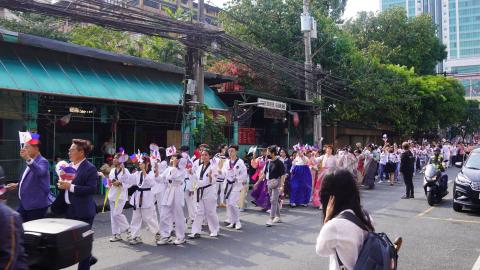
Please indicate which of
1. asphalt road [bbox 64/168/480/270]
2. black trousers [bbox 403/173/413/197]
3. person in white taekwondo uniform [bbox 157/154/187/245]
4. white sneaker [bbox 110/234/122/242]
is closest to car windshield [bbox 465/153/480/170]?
asphalt road [bbox 64/168/480/270]

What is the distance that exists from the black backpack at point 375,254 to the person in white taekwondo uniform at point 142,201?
5.88 metres

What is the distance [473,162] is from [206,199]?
7187 mm

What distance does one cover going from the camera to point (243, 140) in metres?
19.6

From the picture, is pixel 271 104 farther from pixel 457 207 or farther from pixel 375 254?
pixel 375 254

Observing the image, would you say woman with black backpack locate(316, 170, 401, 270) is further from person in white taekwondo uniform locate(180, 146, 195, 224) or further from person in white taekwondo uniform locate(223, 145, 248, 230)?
person in white taekwondo uniform locate(223, 145, 248, 230)

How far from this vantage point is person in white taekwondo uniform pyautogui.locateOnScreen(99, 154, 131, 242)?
8.05m

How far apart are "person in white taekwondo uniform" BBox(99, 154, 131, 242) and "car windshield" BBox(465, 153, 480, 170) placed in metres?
8.42

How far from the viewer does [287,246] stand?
7.69 meters

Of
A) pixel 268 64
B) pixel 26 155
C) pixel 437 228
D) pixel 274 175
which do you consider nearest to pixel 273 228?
pixel 274 175

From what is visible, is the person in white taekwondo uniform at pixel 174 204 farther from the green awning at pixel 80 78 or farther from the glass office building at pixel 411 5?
the glass office building at pixel 411 5

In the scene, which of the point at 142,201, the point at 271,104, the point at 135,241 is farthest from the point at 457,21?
the point at 135,241

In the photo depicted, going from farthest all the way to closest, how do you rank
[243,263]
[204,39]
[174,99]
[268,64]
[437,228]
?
[268,64], [174,99], [204,39], [437,228], [243,263]

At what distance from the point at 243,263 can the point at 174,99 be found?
9.90m

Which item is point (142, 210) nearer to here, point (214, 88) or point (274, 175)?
point (274, 175)
